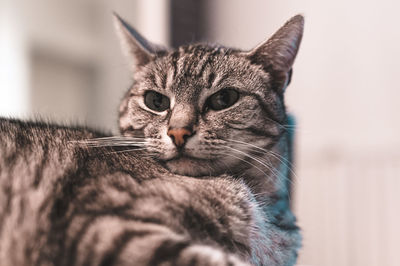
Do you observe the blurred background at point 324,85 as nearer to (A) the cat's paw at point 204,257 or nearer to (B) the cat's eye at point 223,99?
(B) the cat's eye at point 223,99

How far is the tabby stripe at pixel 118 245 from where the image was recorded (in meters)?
0.77

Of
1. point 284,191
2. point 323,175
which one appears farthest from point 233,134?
point 323,175

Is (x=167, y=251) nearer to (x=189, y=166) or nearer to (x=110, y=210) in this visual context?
(x=110, y=210)

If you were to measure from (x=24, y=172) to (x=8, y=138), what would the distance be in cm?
13

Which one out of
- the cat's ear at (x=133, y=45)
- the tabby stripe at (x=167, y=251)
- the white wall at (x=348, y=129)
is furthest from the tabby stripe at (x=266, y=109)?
the white wall at (x=348, y=129)

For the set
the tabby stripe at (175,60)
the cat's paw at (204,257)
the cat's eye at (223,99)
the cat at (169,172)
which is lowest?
the cat's paw at (204,257)

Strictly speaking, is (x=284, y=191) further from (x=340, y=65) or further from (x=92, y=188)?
(x=340, y=65)

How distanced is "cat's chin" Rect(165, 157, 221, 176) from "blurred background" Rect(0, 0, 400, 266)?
40.9 inches

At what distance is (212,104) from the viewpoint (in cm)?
114

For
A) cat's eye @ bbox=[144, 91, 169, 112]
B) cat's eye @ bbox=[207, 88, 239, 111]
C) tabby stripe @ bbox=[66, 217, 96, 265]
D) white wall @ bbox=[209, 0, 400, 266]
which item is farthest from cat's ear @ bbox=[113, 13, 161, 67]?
white wall @ bbox=[209, 0, 400, 266]

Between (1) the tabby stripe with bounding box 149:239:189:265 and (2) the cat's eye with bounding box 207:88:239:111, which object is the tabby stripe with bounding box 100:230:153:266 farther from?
(2) the cat's eye with bounding box 207:88:239:111

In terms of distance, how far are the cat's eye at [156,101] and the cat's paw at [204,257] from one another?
473 mm

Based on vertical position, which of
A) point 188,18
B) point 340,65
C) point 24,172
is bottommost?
point 24,172

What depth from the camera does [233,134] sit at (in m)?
1.10
